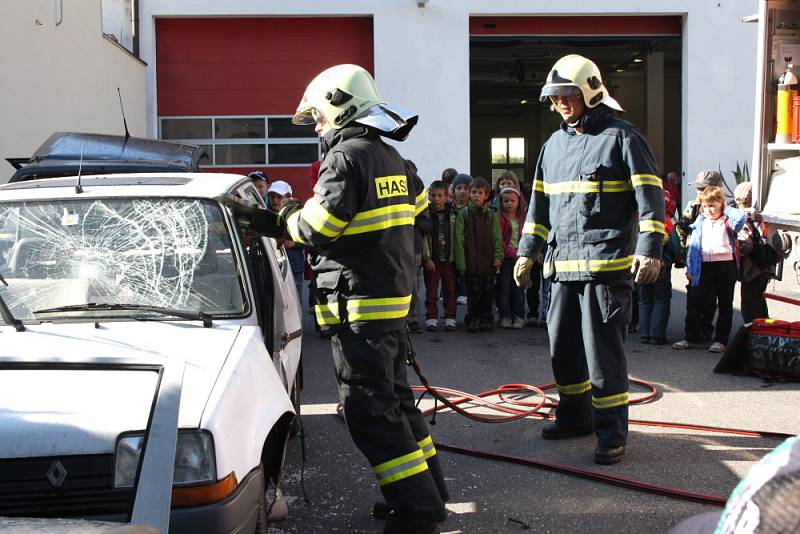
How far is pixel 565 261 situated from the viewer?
539 centimetres

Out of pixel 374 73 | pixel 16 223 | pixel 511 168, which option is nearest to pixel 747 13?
pixel 374 73

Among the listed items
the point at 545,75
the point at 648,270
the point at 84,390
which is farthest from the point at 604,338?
the point at 545,75

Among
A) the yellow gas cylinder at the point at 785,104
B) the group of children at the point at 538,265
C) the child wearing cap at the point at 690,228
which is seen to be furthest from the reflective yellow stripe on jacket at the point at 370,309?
the child wearing cap at the point at 690,228

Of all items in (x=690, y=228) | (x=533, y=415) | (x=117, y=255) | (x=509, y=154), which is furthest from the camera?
(x=509, y=154)

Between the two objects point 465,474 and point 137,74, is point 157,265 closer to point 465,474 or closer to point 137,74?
point 465,474

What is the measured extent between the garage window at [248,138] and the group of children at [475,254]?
7.52 metres

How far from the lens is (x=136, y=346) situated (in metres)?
3.45

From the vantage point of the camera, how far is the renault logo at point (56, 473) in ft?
9.21

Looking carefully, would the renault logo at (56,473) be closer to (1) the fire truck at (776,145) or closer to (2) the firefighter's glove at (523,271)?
(2) the firefighter's glove at (523,271)

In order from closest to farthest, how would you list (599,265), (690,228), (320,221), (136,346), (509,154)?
1. (136,346)
2. (320,221)
3. (599,265)
4. (690,228)
5. (509,154)

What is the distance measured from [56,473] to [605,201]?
3.48m

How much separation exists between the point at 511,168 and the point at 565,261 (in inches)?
1244

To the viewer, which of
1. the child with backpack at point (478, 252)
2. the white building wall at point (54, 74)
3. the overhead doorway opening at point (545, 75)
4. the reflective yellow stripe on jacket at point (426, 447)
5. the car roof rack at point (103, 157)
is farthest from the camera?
the overhead doorway opening at point (545, 75)

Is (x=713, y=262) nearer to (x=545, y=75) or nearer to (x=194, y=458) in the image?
(x=194, y=458)
